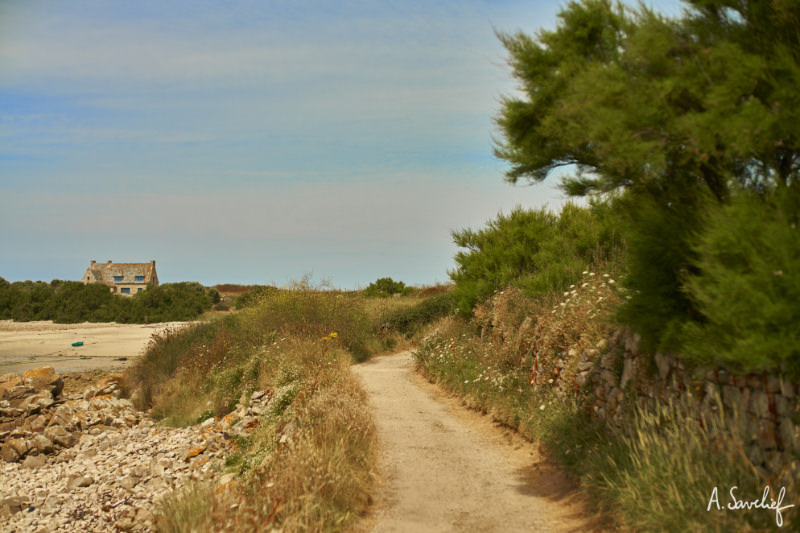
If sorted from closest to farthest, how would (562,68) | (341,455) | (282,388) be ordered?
(562,68) < (341,455) < (282,388)

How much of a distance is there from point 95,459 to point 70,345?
26.0 meters

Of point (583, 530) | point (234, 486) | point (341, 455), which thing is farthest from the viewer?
point (234, 486)

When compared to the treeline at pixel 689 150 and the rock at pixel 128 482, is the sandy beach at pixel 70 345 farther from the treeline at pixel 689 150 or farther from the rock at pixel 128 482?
the treeline at pixel 689 150

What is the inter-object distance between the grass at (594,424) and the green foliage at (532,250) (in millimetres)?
906

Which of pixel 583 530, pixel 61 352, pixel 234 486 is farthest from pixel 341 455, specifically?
pixel 61 352

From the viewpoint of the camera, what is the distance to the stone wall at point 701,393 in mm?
4805

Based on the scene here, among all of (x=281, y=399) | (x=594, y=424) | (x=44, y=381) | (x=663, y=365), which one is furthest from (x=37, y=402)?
(x=663, y=365)

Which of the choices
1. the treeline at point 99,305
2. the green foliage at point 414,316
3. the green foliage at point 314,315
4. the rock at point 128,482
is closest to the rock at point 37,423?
the green foliage at point 314,315

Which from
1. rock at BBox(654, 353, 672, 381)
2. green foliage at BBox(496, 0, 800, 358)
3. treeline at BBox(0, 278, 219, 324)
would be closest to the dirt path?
rock at BBox(654, 353, 672, 381)

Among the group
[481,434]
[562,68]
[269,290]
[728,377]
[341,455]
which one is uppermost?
[562,68]

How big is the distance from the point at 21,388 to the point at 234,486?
18.2m

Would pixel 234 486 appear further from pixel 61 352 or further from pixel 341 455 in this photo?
pixel 61 352

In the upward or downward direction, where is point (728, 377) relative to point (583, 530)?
upward

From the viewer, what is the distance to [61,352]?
1377 inches
